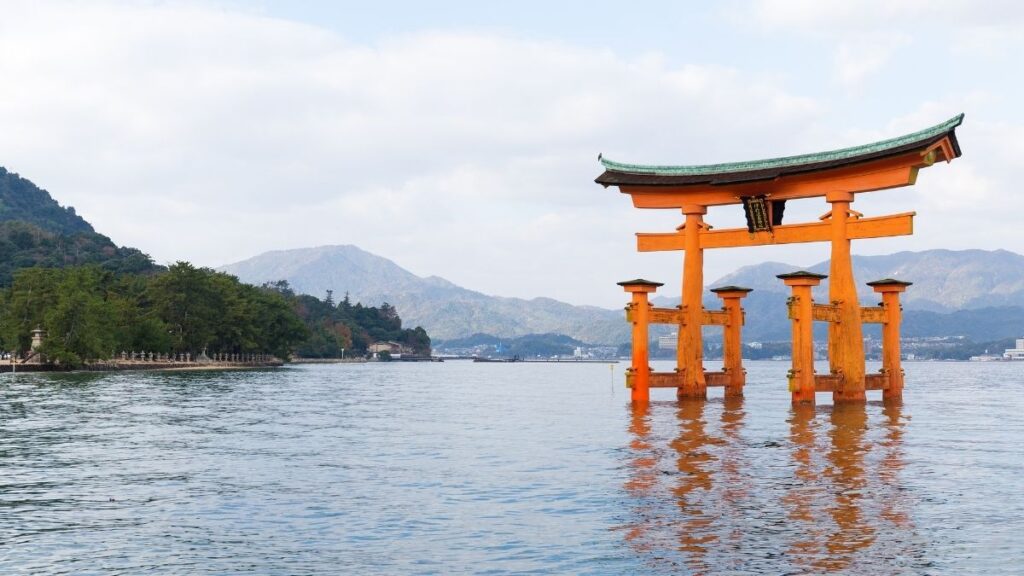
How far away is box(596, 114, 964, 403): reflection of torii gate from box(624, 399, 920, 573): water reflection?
9.99m

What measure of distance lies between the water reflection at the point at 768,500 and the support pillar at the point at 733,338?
1665 centimetres

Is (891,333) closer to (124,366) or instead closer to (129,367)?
(124,366)

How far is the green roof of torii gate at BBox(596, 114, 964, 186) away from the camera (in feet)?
117

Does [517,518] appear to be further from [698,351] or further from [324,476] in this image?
[698,351]

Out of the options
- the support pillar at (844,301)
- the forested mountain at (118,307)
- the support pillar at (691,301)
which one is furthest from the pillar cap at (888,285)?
the forested mountain at (118,307)

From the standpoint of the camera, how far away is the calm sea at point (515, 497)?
11.9 meters

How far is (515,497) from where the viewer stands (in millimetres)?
16594

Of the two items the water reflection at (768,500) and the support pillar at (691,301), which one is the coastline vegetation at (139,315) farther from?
the water reflection at (768,500)

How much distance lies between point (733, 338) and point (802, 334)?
28.4 ft

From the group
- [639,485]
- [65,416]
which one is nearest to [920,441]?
[639,485]

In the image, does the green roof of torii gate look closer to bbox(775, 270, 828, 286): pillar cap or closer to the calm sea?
bbox(775, 270, 828, 286): pillar cap

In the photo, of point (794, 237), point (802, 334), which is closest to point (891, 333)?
point (794, 237)

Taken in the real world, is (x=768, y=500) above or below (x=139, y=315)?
below

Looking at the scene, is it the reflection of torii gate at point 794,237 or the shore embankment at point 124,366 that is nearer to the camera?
the reflection of torii gate at point 794,237
